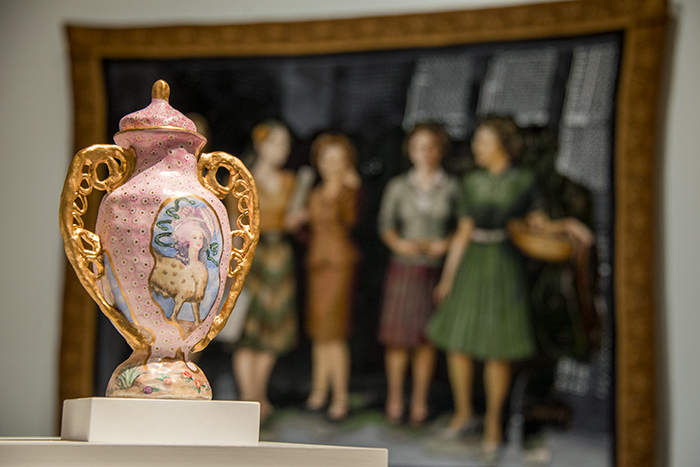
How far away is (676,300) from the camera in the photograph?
304 centimetres

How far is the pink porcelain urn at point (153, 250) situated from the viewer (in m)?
1.47

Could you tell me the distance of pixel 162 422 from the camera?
54.7 inches

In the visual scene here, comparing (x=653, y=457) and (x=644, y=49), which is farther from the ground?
(x=644, y=49)

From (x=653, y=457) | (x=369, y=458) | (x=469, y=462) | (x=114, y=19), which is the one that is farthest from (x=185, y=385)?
(x=114, y=19)

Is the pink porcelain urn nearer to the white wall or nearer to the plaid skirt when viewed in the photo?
the plaid skirt

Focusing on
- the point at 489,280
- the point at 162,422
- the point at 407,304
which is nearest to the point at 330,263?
the point at 407,304

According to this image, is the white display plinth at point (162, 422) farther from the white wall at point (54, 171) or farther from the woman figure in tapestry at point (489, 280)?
the white wall at point (54, 171)

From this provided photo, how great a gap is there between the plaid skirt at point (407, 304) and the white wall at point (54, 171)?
90cm

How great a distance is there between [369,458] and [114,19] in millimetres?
2855

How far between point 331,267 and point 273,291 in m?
0.27

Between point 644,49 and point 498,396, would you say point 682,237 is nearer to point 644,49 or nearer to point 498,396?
point 644,49

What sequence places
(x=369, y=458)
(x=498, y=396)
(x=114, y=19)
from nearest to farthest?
(x=369, y=458) → (x=498, y=396) → (x=114, y=19)

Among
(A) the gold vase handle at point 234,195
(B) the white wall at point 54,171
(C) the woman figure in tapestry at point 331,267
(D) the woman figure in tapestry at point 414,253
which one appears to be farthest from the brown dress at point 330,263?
(A) the gold vase handle at point 234,195

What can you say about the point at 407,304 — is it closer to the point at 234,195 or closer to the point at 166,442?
the point at 234,195
